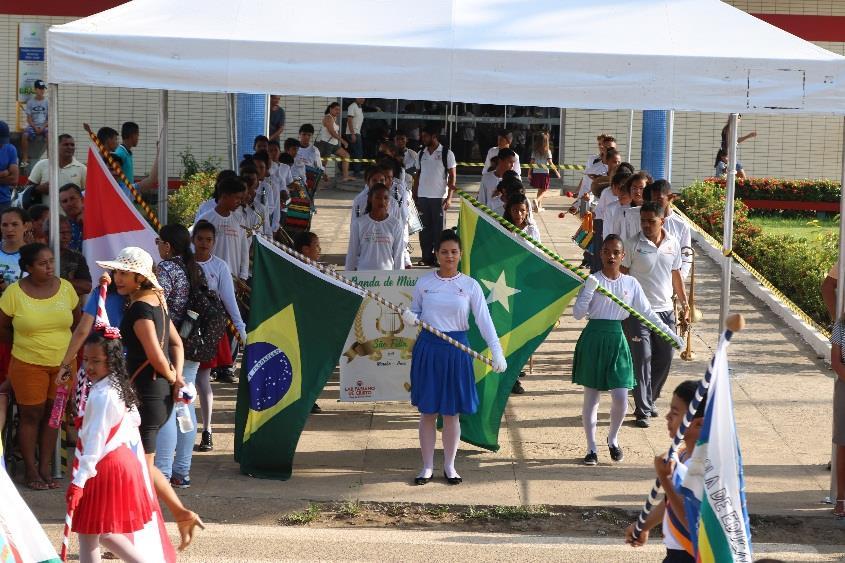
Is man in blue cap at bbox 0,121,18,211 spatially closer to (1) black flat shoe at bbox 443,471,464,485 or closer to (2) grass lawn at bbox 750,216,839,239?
(1) black flat shoe at bbox 443,471,464,485

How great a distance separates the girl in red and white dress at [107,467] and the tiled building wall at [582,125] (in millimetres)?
18108

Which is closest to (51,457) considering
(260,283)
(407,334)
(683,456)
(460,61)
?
(260,283)

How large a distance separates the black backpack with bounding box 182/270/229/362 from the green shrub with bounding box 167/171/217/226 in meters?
7.98

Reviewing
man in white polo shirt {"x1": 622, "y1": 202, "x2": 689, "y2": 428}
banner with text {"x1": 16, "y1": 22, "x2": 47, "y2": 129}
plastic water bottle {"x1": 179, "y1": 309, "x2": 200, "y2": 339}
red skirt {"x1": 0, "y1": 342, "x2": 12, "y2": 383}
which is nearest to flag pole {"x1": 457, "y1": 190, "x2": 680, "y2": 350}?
man in white polo shirt {"x1": 622, "y1": 202, "x2": 689, "y2": 428}

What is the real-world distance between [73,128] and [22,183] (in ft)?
19.9

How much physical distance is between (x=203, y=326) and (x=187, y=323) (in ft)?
0.39

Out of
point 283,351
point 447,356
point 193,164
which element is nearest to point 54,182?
point 283,351

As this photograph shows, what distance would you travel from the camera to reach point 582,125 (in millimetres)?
24781

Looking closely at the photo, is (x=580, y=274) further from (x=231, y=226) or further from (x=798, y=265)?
(x=798, y=265)

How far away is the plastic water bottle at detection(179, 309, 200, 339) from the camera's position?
8.12 meters

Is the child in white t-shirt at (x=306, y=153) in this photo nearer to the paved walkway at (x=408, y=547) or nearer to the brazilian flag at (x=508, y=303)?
the brazilian flag at (x=508, y=303)

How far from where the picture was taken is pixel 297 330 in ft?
27.8

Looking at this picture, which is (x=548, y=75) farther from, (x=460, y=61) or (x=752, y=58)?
(x=752, y=58)

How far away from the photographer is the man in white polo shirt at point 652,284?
32.4 ft
